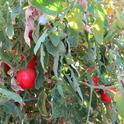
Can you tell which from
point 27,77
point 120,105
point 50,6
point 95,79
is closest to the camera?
point 120,105

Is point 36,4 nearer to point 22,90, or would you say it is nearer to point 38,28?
point 38,28

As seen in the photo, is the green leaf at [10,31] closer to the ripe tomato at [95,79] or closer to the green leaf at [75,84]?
the green leaf at [75,84]

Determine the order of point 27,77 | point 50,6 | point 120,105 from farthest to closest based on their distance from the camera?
1. point 27,77
2. point 50,6
3. point 120,105

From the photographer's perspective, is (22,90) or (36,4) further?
(22,90)

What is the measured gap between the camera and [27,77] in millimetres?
910

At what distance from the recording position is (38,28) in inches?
33.5

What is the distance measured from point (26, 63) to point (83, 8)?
21cm

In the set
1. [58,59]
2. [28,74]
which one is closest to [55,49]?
[58,59]

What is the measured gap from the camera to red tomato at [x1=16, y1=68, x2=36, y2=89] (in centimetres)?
93

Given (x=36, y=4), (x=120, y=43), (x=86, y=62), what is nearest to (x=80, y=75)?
(x=86, y=62)

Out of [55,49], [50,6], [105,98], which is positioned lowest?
[105,98]

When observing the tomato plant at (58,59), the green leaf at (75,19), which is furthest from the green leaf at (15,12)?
the green leaf at (75,19)

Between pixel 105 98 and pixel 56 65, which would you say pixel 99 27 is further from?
pixel 105 98

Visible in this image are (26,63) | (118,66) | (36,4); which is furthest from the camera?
(118,66)
